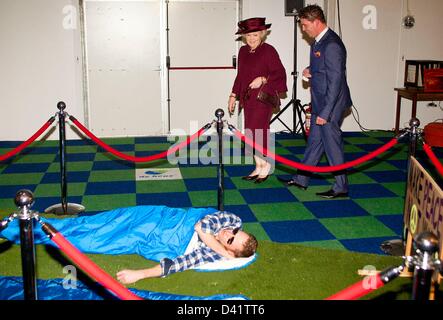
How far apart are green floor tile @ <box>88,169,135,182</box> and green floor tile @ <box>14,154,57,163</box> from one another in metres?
1.06

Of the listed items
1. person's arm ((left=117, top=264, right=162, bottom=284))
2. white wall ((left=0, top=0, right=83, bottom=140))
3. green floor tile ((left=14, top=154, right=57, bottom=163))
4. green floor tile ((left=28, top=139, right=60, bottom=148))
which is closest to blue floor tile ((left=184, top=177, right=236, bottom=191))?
green floor tile ((left=14, top=154, right=57, bottom=163))

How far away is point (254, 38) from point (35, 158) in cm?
378

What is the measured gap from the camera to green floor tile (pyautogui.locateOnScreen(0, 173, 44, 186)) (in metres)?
6.48

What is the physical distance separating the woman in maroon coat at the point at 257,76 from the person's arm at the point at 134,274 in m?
2.54

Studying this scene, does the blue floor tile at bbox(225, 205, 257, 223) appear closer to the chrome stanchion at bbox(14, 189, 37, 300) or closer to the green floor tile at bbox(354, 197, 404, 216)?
the green floor tile at bbox(354, 197, 404, 216)

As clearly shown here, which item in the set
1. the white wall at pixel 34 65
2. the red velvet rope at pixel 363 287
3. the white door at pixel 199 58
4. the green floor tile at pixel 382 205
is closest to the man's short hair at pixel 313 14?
the green floor tile at pixel 382 205

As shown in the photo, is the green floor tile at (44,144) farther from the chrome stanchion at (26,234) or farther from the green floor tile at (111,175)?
the chrome stanchion at (26,234)

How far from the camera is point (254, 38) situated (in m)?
5.89

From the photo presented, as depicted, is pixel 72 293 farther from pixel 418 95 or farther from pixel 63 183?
pixel 418 95

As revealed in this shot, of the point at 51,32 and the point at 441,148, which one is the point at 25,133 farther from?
the point at 441,148

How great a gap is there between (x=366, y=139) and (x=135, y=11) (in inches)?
173

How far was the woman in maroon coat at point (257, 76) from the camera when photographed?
5.91 metres

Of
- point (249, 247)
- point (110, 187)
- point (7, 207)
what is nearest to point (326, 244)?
point (249, 247)
